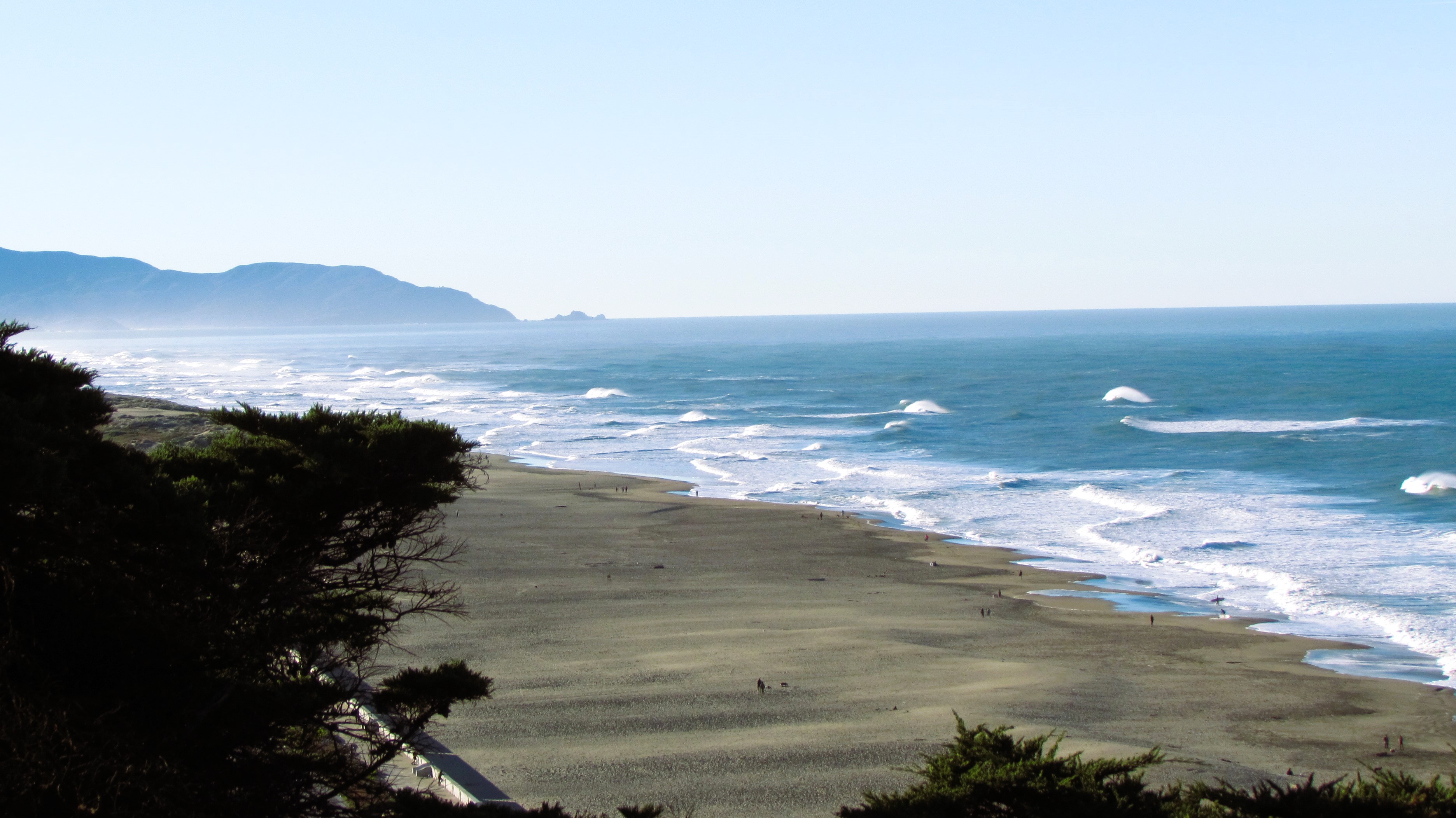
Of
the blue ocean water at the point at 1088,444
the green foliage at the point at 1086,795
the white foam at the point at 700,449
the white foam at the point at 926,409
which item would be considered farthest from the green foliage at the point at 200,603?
the white foam at the point at 926,409

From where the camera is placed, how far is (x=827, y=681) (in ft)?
46.2

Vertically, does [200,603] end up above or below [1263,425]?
above

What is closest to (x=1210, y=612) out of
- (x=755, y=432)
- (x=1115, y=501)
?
(x=1115, y=501)

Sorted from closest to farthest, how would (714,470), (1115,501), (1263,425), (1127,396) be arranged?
(1115,501) < (714,470) < (1263,425) < (1127,396)

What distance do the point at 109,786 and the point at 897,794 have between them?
4.43 m

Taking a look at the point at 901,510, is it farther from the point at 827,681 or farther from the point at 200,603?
the point at 200,603

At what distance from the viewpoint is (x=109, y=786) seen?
5.56 meters

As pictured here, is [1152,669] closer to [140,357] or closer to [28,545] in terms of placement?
[28,545]

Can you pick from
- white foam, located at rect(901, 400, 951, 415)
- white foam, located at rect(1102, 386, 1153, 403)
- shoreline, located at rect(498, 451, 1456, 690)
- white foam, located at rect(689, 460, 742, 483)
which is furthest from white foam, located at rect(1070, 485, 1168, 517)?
white foam, located at rect(1102, 386, 1153, 403)

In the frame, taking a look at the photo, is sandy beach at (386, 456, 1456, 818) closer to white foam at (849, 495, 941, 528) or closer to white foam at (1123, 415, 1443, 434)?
white foam at (849, 495, 941, 528)

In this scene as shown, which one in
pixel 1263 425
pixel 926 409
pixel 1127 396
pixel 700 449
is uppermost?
pixel 1127 396

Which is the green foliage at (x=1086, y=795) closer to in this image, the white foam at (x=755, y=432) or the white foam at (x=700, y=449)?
the white foam at (x=700, y=449)

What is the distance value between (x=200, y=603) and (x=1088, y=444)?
136 feet

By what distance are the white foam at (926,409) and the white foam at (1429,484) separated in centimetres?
2572
